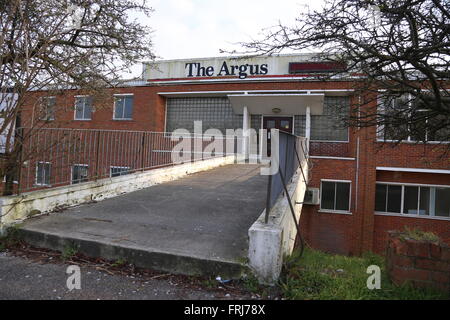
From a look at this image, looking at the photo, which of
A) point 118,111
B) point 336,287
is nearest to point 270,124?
point 118,111

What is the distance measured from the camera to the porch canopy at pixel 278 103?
1641 cm

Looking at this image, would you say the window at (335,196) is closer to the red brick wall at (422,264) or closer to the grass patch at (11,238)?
the red brick wall at (422,264)

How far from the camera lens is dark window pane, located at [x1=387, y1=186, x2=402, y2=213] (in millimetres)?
16266

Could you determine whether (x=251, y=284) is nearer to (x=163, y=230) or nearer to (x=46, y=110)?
(x=163, y=230)

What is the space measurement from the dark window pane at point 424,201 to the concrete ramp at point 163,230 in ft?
44.5

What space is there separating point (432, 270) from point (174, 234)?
2944 millimetres

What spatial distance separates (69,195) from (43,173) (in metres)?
0.63

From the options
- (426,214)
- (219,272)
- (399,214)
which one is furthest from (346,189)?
(219,272)

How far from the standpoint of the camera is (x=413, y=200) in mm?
16156

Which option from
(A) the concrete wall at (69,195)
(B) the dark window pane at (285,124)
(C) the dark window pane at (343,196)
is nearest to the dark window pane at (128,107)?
(B) the dark window pane at (285,124)

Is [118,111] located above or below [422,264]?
above

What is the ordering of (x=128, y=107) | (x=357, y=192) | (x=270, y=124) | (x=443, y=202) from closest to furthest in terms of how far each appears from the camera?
(x=443, y=202), (x=357, y=192), (x=270, y=124), (x=128, y=107)

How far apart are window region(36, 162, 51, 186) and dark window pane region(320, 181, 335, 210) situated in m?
A: 14.1

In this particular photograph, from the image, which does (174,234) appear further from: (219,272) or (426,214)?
(426,214)
